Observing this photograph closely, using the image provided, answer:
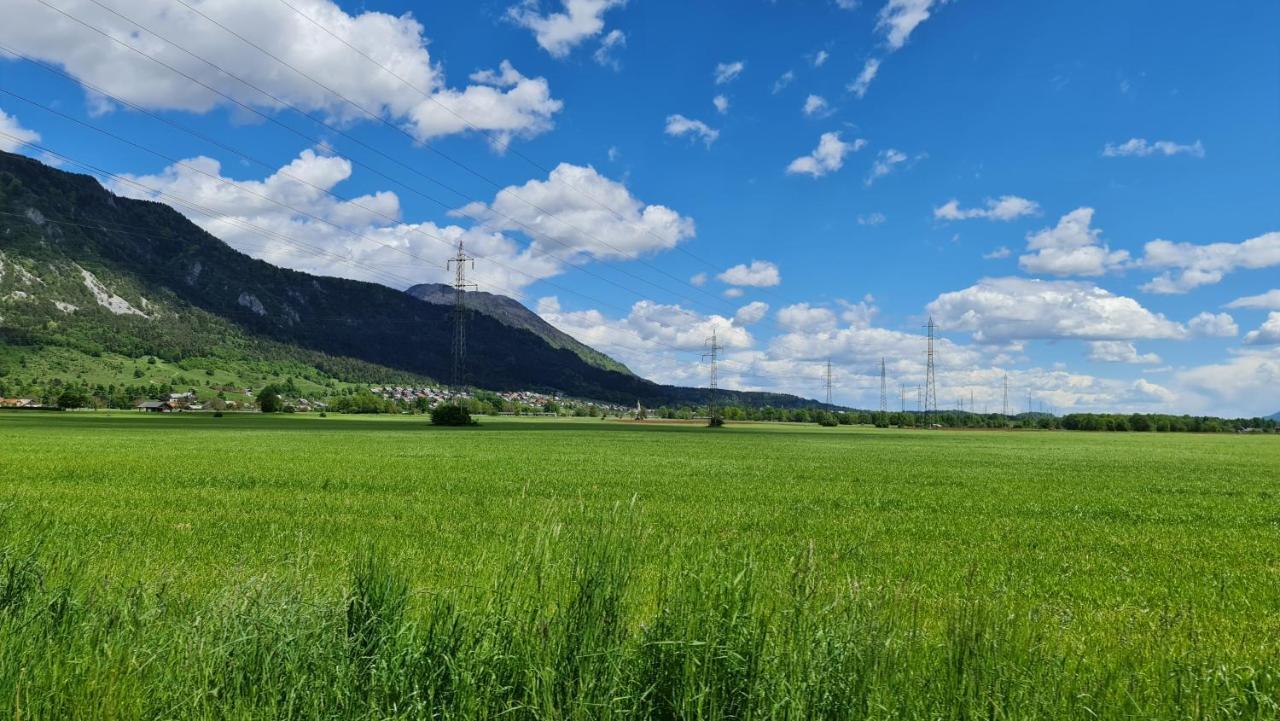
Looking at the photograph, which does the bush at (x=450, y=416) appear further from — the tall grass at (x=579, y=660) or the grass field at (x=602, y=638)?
the tall grass at (x=579, y=660)

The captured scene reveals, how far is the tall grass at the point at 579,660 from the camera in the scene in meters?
4.41

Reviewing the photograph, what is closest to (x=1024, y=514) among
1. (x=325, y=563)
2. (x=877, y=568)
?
(x=877, y=568)

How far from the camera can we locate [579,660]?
455 cm

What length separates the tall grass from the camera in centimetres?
441

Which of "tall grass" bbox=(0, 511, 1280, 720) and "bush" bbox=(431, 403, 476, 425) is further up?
"tall grass" bbox=(0, 511, 1280, 720)

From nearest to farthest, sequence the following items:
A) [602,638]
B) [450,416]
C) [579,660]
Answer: [579,660] → [602,638] → [450,416]

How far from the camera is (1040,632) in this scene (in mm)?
5219

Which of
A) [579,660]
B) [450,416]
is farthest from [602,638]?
[450,416]

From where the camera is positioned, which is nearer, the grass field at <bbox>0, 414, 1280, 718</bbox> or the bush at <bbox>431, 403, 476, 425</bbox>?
the grass field at <bbox>0, 414, 1280, 718</bbox>

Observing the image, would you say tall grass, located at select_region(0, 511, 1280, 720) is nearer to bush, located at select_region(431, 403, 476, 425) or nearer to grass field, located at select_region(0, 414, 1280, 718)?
grass field, located at select_region(0, 414, 1280, 718)

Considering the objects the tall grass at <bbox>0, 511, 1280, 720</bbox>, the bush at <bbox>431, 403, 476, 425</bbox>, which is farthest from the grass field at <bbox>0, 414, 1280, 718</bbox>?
the bush at <bbox>431, 403, 476, 425</bbox>

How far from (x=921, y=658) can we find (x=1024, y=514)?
19.7 metres

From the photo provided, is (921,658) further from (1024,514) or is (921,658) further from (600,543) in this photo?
(1024,514)

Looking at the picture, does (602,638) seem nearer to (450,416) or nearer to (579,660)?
(579,660)
